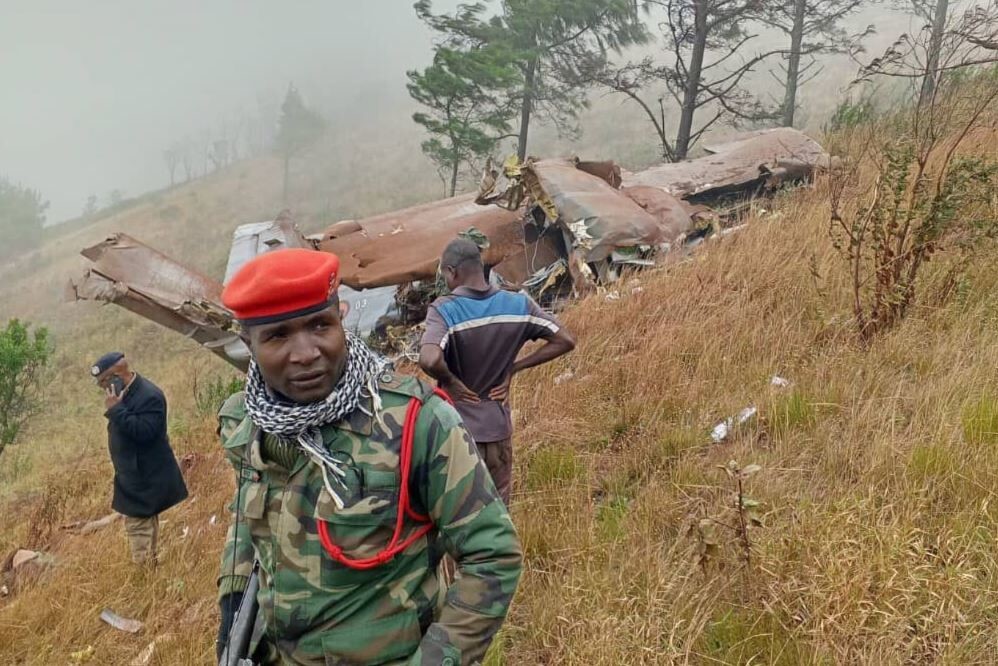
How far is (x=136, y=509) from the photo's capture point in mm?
3777

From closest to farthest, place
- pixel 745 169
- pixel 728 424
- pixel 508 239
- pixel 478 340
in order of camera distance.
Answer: pixel 478 340 → pixel 728 424 → pixel 508 239 → pixel 745 169

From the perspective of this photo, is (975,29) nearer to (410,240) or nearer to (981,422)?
(981,422)

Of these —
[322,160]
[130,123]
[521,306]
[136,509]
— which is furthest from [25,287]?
[130,123]

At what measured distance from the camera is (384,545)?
1.24m

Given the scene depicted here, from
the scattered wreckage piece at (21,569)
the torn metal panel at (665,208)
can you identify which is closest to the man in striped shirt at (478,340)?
the scattered wreckage piece at (21,569)

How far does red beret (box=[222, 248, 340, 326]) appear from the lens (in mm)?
1215

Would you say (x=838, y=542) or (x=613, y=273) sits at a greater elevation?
(x=838, y=542)

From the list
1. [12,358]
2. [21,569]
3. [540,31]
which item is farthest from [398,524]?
[540,31]

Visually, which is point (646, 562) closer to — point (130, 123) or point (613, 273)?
point (613, 273)

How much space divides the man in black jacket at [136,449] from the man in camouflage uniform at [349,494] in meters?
2.94

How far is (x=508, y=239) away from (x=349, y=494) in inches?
237

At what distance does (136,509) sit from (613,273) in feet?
14.4

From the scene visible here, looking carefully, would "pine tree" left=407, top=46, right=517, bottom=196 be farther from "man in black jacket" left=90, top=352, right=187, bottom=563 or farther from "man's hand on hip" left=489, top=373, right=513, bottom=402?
"man's hand on hip" left=489, top=373, right=513, bottom=402

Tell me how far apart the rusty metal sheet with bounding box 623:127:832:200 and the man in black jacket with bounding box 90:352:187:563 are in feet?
20.2
